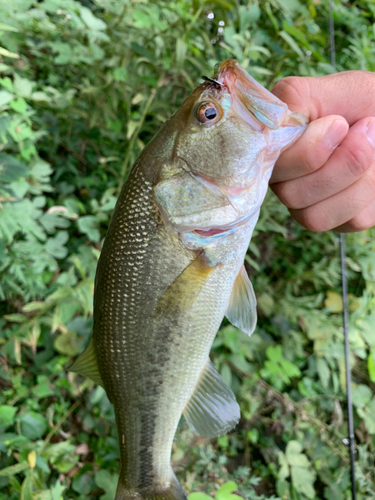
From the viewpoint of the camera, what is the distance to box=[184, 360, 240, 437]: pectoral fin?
0.96 meters

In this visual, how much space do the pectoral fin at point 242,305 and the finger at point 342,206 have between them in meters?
0.31

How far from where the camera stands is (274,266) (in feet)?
7.16

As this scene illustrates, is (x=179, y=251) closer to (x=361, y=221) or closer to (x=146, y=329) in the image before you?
(x=146, y=329)

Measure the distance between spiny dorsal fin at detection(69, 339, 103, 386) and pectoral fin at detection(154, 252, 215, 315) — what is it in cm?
28

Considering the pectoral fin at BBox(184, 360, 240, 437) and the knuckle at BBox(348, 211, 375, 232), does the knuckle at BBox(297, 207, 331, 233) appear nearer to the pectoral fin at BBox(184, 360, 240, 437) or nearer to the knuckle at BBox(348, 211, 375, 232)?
the knuckle at BBox(348, 211, 375, 232)

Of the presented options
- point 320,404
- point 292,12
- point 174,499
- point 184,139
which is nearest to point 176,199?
point 184,139

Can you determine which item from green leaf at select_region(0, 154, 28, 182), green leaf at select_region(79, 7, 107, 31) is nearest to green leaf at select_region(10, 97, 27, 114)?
green leaf at select_region(0, 154, 28, 182)

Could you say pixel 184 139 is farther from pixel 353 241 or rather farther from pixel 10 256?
pixel 353 241

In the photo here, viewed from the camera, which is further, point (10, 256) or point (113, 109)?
point (113, 109)

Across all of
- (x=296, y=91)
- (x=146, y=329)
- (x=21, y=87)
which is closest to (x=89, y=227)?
(x=21, y=87)

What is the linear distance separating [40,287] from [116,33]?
49.2 inches

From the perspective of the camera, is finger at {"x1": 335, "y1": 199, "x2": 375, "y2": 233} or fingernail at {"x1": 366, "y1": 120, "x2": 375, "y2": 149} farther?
finger at {"x1": 335, "y1": 199, "x2": 375, "y2": 233}

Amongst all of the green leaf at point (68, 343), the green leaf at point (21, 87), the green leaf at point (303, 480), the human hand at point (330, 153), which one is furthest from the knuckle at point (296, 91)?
the green leaf at point (303, 480)

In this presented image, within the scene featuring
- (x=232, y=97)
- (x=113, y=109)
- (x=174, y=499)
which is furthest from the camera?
(x=113, y=109)
